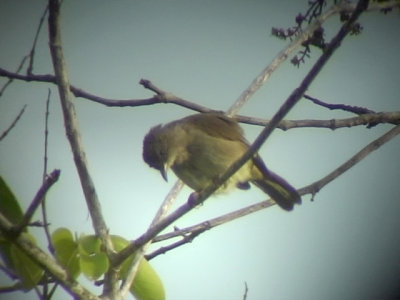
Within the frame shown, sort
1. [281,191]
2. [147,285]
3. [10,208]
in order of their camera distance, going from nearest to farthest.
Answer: [10,208]
[147,285]
[281,191]

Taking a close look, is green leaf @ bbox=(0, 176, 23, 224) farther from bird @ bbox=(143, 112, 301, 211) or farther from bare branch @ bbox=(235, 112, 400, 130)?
bird @ bbox=(143, 112, 301, 211)

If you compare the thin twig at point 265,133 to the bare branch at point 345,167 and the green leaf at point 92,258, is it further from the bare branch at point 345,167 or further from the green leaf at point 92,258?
the bare branch at point 345,167

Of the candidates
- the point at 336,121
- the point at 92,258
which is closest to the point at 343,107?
the point at 336,121

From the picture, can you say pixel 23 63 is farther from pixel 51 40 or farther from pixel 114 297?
pixel 114 297

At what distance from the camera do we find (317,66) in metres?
2.54

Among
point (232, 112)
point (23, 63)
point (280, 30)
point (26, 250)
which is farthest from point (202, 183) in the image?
point (26, 250)

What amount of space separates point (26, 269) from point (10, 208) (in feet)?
0.83

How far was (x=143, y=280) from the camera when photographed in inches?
127

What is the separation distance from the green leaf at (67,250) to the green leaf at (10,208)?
0.19 m

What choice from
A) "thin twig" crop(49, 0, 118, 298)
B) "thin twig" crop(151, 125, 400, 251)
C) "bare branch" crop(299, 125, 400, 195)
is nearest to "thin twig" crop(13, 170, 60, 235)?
"thin twig" crop(49, 0, 118, 298)

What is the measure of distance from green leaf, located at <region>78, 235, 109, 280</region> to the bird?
7.74 feet

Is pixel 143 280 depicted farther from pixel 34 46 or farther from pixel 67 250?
pixel 34 46

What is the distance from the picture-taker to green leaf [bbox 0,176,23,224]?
8.64 feet

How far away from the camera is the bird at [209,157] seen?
529cm
